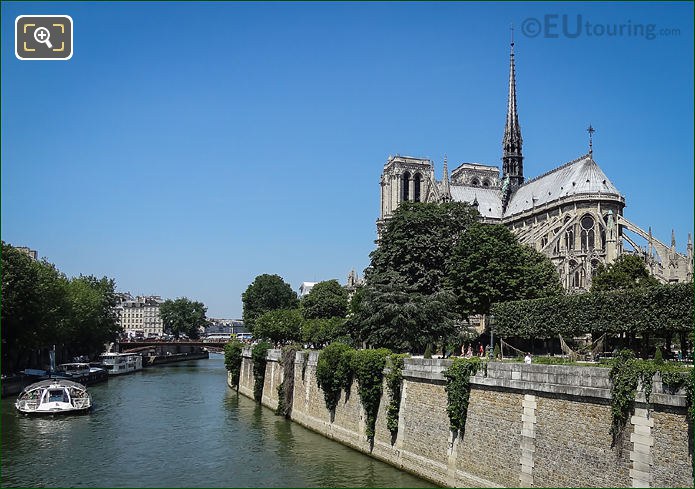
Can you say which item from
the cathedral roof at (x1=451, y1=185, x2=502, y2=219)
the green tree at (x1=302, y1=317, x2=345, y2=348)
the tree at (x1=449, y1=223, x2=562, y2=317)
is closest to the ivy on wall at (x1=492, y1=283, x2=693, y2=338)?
the tree at (x1=449, y1=223, x2=562, y2=317)

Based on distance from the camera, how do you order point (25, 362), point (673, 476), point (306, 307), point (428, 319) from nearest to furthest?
point (673, 476) → point (428, 319) → point (25, 362) → point (306, 307)

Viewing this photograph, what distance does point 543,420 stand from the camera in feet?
71.9

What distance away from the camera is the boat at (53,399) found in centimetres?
4528

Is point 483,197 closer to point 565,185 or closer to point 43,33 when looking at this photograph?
point 565,185

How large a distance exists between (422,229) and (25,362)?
39611mm

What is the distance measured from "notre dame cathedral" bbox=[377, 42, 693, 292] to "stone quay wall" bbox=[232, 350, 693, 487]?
152 feet

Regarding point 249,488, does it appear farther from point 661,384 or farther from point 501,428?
point 661,384

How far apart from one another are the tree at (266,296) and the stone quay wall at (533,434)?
84640mm

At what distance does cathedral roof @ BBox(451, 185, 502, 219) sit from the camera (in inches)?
4254

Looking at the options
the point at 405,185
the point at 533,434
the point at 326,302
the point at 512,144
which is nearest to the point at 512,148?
the point at 512,144

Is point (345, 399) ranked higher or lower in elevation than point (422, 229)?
lower

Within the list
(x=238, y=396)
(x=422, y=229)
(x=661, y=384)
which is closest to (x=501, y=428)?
(x=661, y=384)

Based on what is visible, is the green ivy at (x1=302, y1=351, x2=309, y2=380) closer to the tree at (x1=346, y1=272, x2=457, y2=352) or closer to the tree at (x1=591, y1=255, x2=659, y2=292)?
the tree at (x1=346, y1=272, x2=457, y2=352)

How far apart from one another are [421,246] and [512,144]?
62.8 m
